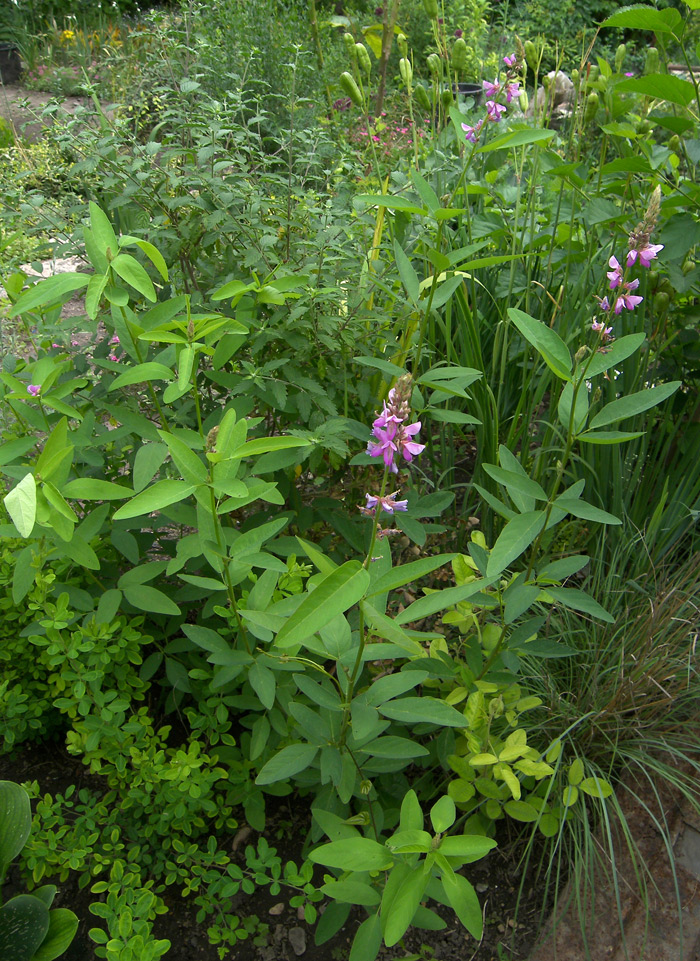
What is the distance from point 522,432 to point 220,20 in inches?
213

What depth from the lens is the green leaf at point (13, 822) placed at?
1.26 m

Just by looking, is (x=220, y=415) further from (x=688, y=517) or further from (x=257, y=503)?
(x=688, y=517)

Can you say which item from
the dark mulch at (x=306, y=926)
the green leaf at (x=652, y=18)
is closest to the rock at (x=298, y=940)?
the dark mulch at (x=306, y=926)

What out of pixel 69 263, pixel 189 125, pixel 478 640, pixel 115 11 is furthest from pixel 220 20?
pixel 478 640

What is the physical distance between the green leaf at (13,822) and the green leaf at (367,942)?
584mm

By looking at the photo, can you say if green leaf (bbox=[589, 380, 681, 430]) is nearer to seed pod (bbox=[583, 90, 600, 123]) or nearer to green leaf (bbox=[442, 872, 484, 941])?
green leaf (bbox=[442, 872, 484, 941])

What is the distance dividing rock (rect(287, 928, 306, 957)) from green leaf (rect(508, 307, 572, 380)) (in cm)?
115

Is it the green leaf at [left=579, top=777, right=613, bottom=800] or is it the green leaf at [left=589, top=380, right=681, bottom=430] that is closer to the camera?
the green leaf at [left=589, top=380, right=681, bottom=430]

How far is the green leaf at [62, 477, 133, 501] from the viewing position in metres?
1.16

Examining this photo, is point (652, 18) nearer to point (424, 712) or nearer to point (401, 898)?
point (424, 712)

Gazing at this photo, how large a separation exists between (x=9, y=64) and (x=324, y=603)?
8.81 m

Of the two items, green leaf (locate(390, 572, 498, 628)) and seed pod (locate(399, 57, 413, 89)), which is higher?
seed pod (locate(399, 57, 413, 89))

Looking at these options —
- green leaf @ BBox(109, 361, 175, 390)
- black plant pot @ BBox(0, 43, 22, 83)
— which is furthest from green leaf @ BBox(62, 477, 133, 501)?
black plant pot @ BBox(0, 43, 22, 83)

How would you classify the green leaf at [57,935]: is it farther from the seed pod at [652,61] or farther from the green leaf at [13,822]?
the seed pod at [652,61]
